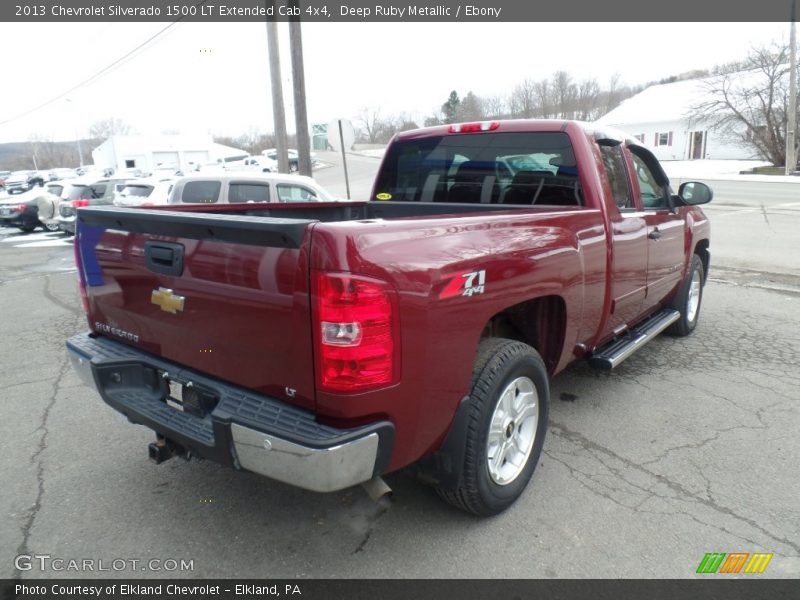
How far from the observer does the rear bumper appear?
2127 millimetres

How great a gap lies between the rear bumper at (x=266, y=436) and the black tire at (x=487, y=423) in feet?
1.70

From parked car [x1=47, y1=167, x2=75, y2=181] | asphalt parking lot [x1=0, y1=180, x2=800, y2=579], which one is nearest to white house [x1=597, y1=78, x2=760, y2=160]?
asphalt parking lot [x1=0, y1=180, x2=800, y2=579]

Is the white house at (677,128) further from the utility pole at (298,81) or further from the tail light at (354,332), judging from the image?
the tail light at (354,332)

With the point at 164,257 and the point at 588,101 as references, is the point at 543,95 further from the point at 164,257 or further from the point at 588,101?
the point at 164,257

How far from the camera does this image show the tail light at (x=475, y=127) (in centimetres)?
415

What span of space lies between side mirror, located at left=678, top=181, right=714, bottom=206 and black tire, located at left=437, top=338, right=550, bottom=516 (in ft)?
8.91

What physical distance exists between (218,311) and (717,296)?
7031 mm

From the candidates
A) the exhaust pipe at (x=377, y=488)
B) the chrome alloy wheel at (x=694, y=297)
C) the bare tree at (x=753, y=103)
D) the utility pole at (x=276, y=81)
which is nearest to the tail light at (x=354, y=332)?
the exhaust pipe at (x=377, y=488)

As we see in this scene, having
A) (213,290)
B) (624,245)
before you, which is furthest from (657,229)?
(213,290)

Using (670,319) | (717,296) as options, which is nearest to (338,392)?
(670,319)

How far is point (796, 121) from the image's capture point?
35.2 meters

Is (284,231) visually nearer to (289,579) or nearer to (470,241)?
(470,241)

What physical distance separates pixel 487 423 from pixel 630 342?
6.70ft

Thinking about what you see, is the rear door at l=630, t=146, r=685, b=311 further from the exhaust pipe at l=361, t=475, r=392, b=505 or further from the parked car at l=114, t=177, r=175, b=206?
the parked car at l=114, t=177, r=175, b=206
